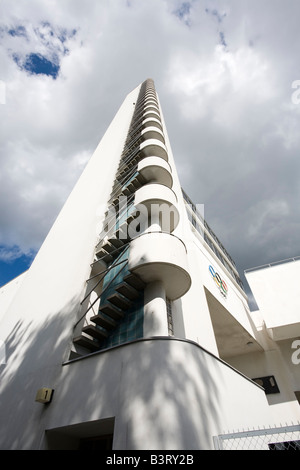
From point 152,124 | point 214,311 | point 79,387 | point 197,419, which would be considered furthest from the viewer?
point 152,124

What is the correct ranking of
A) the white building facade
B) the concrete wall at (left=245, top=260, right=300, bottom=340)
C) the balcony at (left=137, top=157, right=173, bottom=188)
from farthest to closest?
the concrete wall at (left=245, top=260, right=300, bottom=340), the balcony at (left=137, top=157, right=173, bottom=188), the white building facade

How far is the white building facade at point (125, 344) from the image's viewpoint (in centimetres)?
419

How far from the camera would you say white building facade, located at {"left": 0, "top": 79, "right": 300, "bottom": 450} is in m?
4.19

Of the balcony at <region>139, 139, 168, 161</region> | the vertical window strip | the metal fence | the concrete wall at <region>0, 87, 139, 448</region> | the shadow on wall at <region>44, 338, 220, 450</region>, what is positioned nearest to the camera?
the metal fence

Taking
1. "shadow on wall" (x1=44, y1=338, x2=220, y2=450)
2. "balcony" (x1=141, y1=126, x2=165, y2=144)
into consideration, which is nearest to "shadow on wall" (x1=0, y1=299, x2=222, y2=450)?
"shadow on wall" (x1=44, y1=338, x2=220, y2=450)

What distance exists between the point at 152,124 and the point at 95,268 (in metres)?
11.0

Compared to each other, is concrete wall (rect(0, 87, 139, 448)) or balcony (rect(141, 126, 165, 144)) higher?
balcony (rect(141, 126, 165, 144))

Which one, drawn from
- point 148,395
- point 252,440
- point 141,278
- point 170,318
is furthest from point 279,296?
point 148,395

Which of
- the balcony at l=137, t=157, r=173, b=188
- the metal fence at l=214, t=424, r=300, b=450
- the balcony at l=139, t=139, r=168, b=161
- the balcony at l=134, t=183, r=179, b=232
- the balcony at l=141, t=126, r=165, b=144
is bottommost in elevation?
the metal fence at l=214, t=424, r=300, b=450

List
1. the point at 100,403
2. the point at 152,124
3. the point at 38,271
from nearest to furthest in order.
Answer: the point at 100,403, the point at 38,271, the point at 152,124

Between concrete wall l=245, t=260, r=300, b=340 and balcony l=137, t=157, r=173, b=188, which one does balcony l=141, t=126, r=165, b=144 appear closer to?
balcony l=137, t=157, r=173, b=188

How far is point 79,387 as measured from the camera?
5168mm
